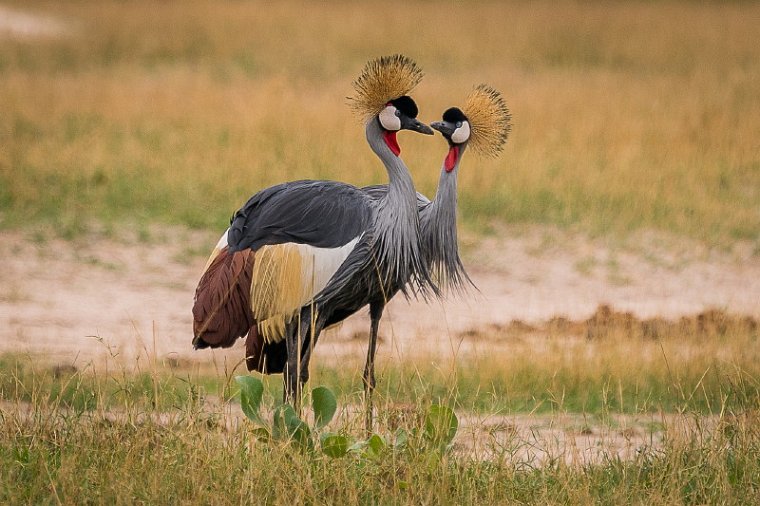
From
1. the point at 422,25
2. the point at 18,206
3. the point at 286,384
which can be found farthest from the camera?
the point at 422,25

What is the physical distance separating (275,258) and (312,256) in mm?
152

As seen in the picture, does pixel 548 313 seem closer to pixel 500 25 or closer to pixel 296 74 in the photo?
pixel 296 74

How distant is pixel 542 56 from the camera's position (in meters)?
16.6

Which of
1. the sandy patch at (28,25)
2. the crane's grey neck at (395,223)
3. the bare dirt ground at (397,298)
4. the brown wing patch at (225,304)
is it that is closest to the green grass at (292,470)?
the brown wing patch at (225,304)

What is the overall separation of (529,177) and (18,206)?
3.92 meters

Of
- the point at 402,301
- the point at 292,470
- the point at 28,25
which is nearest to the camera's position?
the point at 292,470

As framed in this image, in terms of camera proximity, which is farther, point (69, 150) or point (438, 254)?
point (69, 150)

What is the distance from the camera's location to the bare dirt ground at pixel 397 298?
742 centimetres

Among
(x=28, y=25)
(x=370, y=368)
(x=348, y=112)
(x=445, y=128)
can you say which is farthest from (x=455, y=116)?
(x=28, y=25)

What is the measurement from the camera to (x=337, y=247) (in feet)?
18.0

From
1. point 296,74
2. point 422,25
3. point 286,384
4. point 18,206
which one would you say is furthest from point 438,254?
point 422,25

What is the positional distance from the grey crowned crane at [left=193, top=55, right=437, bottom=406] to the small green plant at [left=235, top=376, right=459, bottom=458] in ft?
1.34

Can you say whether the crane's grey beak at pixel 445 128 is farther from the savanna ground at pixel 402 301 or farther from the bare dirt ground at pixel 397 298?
the bare dirt ground at pixel 397 298

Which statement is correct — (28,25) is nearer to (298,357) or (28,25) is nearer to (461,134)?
(461,134)
